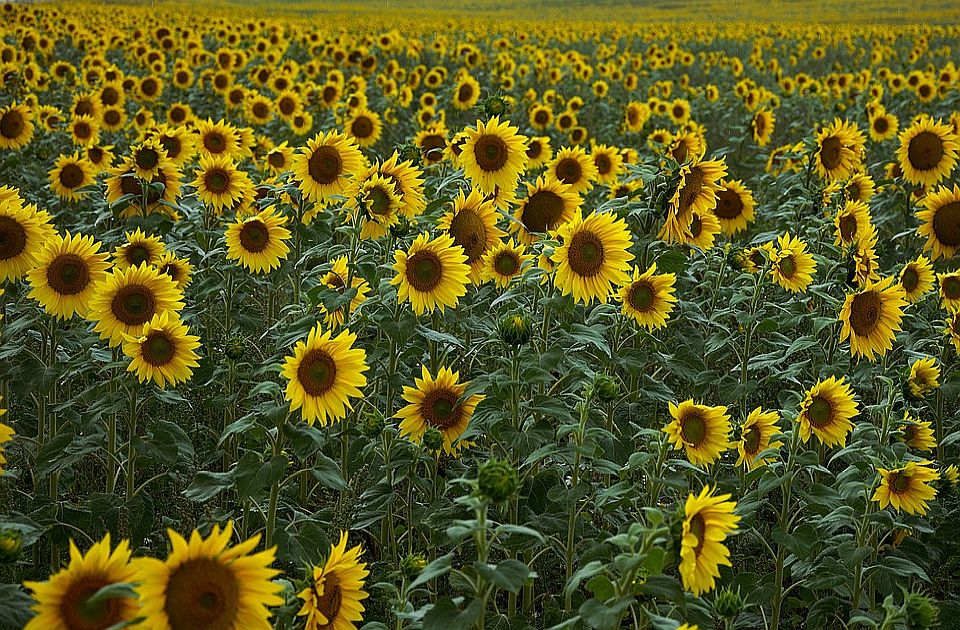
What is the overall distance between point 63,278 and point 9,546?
4.63ft

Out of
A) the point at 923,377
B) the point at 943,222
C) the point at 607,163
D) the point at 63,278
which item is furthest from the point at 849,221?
the point at 63,278

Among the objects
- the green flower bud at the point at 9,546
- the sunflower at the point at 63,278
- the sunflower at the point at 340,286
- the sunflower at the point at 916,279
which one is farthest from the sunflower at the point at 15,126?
the sunflower at the point at 916,279

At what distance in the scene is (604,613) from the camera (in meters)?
1.99

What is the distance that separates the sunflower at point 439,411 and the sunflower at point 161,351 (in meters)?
0.75

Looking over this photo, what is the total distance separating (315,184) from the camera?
4242mm

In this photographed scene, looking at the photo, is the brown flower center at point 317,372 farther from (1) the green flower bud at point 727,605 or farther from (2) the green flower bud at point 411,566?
(1) the green flower bud at point 727,605

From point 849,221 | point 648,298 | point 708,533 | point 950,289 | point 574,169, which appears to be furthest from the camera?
point 574,169

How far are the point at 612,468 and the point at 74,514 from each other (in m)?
1.84

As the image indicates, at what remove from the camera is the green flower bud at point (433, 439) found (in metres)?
2.85

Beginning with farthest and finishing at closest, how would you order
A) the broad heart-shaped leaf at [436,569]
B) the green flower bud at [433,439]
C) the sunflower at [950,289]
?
the sunflower at [950,289] → the green flower bud at [433,439] → the broad heart-shaped leaf at [436,569]

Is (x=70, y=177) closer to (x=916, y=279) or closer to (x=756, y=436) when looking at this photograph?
(x=756, y=436)

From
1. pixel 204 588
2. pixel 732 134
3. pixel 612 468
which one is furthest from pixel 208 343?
pixel 732 134

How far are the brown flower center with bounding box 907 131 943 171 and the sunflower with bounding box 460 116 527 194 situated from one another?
3.14 m

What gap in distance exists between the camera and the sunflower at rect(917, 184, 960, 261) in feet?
15.8
